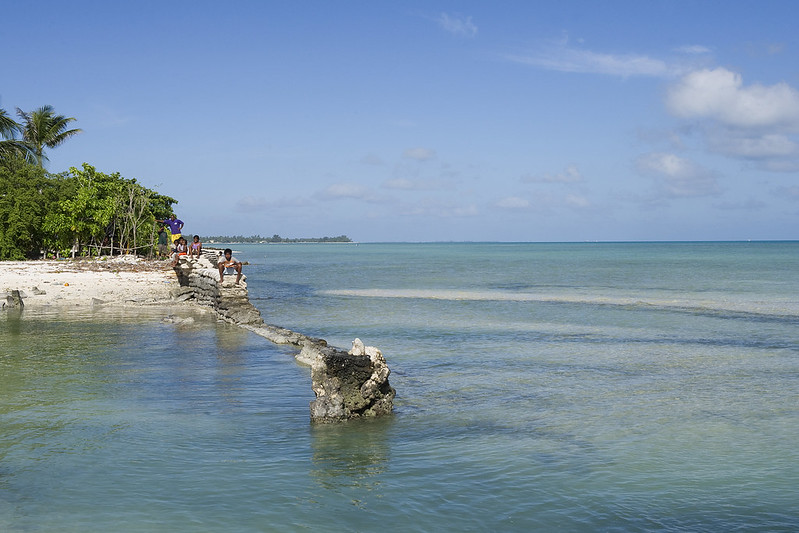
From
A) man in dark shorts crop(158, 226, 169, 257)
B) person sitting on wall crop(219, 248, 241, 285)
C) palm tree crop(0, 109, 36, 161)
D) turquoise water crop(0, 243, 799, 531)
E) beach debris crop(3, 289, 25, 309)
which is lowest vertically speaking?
turquoise water crop(0, 243, 799, 531)

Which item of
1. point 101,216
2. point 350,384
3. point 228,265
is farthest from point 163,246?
point 350,384

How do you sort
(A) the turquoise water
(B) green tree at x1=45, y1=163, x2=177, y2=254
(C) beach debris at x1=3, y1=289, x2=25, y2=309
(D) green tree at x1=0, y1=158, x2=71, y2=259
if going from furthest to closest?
1. (B) green tree at x1=45, y1=163, x2=177, y2=254
2. (D) green tree at x1=0, y1=158, x2=71, y2=259
3. (C) beach debris at x1=3, y1=289, x2=25, y2=309
4. (A) the turquoise water

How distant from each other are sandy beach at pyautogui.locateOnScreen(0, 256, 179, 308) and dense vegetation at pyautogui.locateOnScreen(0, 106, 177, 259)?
3.70m

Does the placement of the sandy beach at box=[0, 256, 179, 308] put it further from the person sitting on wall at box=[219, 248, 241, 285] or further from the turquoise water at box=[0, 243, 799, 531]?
the turquoise water at box=[0, 243, 799, 531]

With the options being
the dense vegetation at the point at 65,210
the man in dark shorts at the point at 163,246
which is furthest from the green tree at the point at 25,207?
the man in dark shorts at the point at 163,246

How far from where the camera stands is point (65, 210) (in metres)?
43.1

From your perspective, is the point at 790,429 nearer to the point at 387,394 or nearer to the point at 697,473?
the point at 697,473

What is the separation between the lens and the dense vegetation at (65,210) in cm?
4219

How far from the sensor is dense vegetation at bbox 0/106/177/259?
4219 cm

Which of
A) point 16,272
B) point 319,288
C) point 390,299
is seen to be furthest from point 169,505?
point 319,288

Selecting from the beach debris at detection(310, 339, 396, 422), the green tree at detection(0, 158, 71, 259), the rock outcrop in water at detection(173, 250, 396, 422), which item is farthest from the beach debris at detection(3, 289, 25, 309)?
the green tree at detection(0, 158, 71, 259)

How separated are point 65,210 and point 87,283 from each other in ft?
53.2

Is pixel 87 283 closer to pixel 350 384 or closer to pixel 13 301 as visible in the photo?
pixel 13 301

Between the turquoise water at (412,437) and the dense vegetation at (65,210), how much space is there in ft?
87.7
